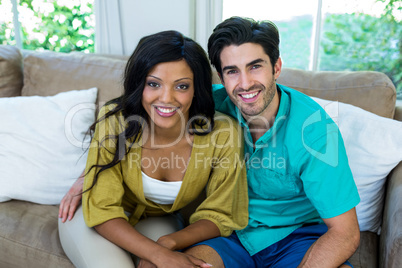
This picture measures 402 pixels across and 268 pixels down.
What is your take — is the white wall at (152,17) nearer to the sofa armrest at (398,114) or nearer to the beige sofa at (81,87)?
the beige sofa at (81,87)

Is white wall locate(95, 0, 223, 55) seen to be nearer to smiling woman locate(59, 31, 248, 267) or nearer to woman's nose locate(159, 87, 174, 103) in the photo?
smiling woman locate(59, 31, 248, 267)

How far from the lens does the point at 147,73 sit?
1336 mm

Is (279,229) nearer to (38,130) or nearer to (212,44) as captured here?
(212,44)

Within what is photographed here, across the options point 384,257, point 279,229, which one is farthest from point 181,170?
point 384,257

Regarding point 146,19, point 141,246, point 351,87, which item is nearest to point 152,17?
point 146,19

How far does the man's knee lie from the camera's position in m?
1.29

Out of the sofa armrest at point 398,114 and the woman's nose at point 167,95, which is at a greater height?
the woman's nose at point 167,95

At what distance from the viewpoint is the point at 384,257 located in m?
1.28

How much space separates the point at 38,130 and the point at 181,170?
72cm

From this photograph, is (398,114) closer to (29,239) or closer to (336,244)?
(336,244)

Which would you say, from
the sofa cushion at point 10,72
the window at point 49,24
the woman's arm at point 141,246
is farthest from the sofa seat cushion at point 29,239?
the window at point 49,24

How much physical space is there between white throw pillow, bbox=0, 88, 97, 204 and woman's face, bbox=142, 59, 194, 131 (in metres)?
0.47

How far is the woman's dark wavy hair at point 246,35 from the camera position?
1324mm

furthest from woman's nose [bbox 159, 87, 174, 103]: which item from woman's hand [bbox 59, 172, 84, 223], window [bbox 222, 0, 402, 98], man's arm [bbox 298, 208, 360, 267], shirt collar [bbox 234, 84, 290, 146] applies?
window [bbox 222, 0, 402, 98]
